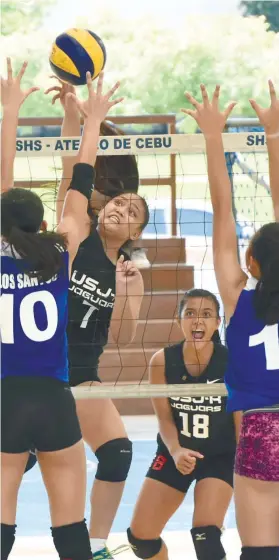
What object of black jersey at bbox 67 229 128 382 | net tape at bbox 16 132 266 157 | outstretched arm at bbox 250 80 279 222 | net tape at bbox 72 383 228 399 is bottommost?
net tape at bbox 72 383 228 399

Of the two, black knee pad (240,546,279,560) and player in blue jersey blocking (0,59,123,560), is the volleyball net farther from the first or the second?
black knee pad (240,546,279,560)

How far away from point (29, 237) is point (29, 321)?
0.28 m

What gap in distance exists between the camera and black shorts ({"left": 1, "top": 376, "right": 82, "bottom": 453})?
3258mm

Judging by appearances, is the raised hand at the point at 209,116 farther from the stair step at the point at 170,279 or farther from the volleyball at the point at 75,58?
the stair step at the point at 170,279

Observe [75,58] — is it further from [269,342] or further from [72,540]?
[72,540]

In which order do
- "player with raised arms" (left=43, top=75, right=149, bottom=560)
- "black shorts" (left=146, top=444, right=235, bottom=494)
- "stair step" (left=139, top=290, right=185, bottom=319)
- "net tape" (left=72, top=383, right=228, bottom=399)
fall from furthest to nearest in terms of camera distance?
"stair step" (left=139, top=290, right=185, bottom=319)
"player with raised arms" (left=43, top=75, right=149, bottom=560)
"black shorts" (left=146, top=444, right=235, bottom=494)
"net tape" (left=72, top=383, right=228, bottom=399)

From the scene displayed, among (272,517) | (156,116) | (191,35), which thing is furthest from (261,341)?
(191,35)

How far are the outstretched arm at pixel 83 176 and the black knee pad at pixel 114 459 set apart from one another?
3.79ft

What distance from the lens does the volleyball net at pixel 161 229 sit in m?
4.24

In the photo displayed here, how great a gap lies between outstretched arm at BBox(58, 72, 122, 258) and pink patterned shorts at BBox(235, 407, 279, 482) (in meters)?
0.88

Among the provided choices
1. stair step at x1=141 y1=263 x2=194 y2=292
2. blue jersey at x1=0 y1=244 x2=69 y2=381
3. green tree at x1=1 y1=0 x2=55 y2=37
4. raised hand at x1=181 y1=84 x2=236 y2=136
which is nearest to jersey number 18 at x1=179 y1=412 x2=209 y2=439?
blue jersey at x1=0 y1=244 x2=69 y2=381

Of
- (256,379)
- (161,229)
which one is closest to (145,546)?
(256,379)

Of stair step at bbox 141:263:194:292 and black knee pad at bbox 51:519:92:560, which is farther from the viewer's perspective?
stair step at bbox 141:263:194:292

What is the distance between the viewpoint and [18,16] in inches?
815
